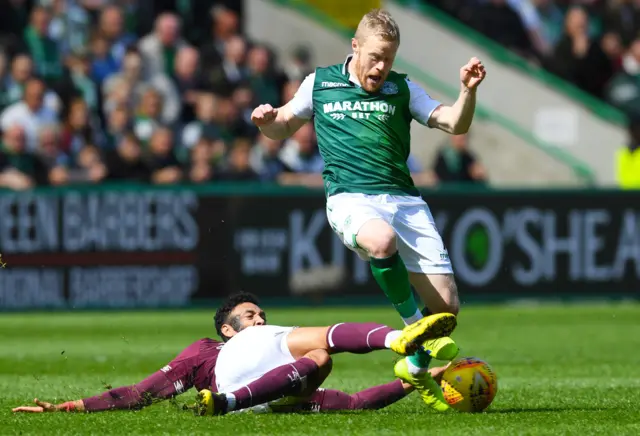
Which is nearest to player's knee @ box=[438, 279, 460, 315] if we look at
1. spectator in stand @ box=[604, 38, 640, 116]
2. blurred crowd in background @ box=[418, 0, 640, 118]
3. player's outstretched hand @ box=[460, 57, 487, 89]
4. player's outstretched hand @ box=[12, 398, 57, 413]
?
player's outstretched hand @ box=[460, 57, 487, 89]

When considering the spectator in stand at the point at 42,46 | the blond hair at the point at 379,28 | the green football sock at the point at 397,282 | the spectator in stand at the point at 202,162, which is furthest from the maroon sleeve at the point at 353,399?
the spectator in stand at the point at 42,46

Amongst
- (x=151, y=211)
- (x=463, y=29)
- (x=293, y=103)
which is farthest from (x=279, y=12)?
(x=293, y=103)

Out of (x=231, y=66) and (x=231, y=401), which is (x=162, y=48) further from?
(x=231, y=401)

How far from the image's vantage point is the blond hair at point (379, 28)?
8.06 meters

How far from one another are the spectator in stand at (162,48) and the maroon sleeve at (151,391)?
36.1 ft

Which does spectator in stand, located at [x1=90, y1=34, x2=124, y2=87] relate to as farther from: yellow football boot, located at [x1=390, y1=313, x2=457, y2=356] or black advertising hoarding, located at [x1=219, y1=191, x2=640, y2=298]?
yellow football boot, located at [x1=390, y1=313, x2=457, y2=356]

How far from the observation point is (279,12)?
2094cm

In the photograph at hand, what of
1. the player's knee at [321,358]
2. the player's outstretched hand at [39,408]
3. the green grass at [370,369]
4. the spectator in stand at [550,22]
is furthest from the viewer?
the spectator in stand at [550,22]

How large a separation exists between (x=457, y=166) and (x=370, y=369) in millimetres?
7596

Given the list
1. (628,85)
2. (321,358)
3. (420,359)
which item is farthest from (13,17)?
(321,358)

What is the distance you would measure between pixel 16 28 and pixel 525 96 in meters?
7.76

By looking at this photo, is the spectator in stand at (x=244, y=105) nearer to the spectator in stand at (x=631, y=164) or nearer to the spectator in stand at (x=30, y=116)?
the spectator in stand at (x=30, y=116)

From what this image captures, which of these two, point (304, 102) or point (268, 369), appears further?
point (304, 102)

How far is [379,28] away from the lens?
8078mm
